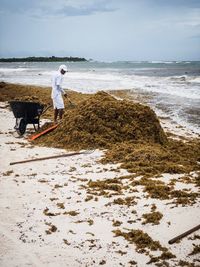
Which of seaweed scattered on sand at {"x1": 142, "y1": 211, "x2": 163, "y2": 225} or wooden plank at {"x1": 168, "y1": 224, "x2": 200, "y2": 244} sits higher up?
wooden plank at {"x1": 168, "y1": 224, "x2": 200, "y2": 244}

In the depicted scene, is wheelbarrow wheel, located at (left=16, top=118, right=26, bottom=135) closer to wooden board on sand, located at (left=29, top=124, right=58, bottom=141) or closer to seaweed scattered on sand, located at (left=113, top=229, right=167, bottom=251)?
wooden board on sand, located at (left=29, top=124, right=58, bottom=141)

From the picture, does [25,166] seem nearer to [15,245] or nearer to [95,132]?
[95,132]

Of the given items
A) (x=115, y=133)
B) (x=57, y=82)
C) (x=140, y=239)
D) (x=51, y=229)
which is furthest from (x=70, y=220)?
(x=57, y=82)

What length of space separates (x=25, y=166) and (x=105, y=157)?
1.76m

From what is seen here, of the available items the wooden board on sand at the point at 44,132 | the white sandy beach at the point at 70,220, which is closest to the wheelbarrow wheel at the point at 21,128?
the wooden board on sand at the point at 44,132

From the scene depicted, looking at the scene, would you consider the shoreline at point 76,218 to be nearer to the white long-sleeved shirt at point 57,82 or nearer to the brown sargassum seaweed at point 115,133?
the brown sargassum seaweed at point 115,133

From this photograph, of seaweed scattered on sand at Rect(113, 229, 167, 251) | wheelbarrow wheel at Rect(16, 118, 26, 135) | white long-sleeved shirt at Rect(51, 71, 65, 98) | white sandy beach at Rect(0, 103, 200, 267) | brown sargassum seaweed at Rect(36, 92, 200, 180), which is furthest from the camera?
white long-sleeved shirt at Rect(51, 71, 65, 98)

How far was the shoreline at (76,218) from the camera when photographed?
4098mm

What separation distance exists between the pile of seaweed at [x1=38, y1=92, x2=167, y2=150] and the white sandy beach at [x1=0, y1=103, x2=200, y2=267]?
176cm

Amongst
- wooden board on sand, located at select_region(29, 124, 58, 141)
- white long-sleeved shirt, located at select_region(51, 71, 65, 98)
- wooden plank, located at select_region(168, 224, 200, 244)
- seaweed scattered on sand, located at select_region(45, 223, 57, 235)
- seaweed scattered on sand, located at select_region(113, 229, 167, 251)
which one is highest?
white long-sleeved shirt, located at select_region(51, 71, 65, 98)

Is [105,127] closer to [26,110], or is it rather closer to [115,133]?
[115,133]

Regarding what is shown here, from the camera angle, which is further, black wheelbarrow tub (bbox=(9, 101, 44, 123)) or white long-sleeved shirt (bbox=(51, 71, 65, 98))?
white long-sleeved shirt (bbox=(51, 71, 65, 98))

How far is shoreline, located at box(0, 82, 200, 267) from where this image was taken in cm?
410

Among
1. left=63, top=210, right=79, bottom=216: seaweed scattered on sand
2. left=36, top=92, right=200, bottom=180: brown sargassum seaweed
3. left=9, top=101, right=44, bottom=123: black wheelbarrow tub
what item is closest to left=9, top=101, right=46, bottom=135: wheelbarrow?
left=9, top=101, right=44, bottom=123: black wheelbarrow tub
